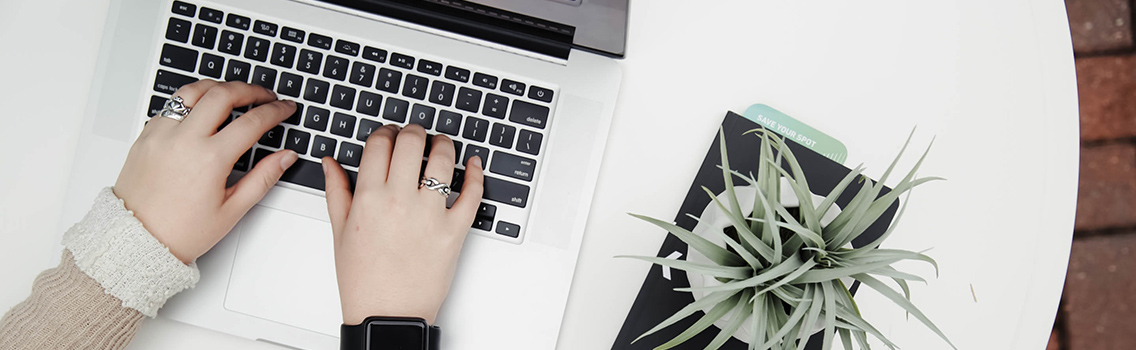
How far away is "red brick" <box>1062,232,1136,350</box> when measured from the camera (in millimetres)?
1059

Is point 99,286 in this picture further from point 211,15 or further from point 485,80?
point 485,80

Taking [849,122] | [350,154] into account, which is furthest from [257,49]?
[849,122]

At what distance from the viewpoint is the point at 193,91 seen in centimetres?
53

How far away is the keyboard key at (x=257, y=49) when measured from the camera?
540 mm

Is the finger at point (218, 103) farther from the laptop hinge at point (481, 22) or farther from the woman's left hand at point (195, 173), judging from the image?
the laptop hinge at point (481, 22)

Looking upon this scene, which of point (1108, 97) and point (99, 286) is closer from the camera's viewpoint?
point (99, 286)

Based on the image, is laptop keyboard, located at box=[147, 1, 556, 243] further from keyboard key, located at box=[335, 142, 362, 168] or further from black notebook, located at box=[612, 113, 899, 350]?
black notebook, located at box=[612, 113, 899, 350]

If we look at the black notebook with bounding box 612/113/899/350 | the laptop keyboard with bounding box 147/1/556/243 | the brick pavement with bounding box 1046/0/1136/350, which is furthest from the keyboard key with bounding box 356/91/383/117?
the brick pavement with bounding box 1046/0/1136/350

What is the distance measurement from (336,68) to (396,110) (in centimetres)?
6

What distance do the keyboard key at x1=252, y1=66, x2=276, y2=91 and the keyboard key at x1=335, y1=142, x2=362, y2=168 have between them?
0.27 feet

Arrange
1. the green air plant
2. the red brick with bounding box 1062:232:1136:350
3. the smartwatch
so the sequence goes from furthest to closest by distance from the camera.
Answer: the red brick with bounding box 1062:232:1136:350 < the smartwatch < the green air plant

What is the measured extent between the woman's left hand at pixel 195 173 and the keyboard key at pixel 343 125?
4cm

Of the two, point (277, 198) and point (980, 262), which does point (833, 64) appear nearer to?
point (980, 262)

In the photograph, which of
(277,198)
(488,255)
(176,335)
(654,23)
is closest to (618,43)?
(654,23)
